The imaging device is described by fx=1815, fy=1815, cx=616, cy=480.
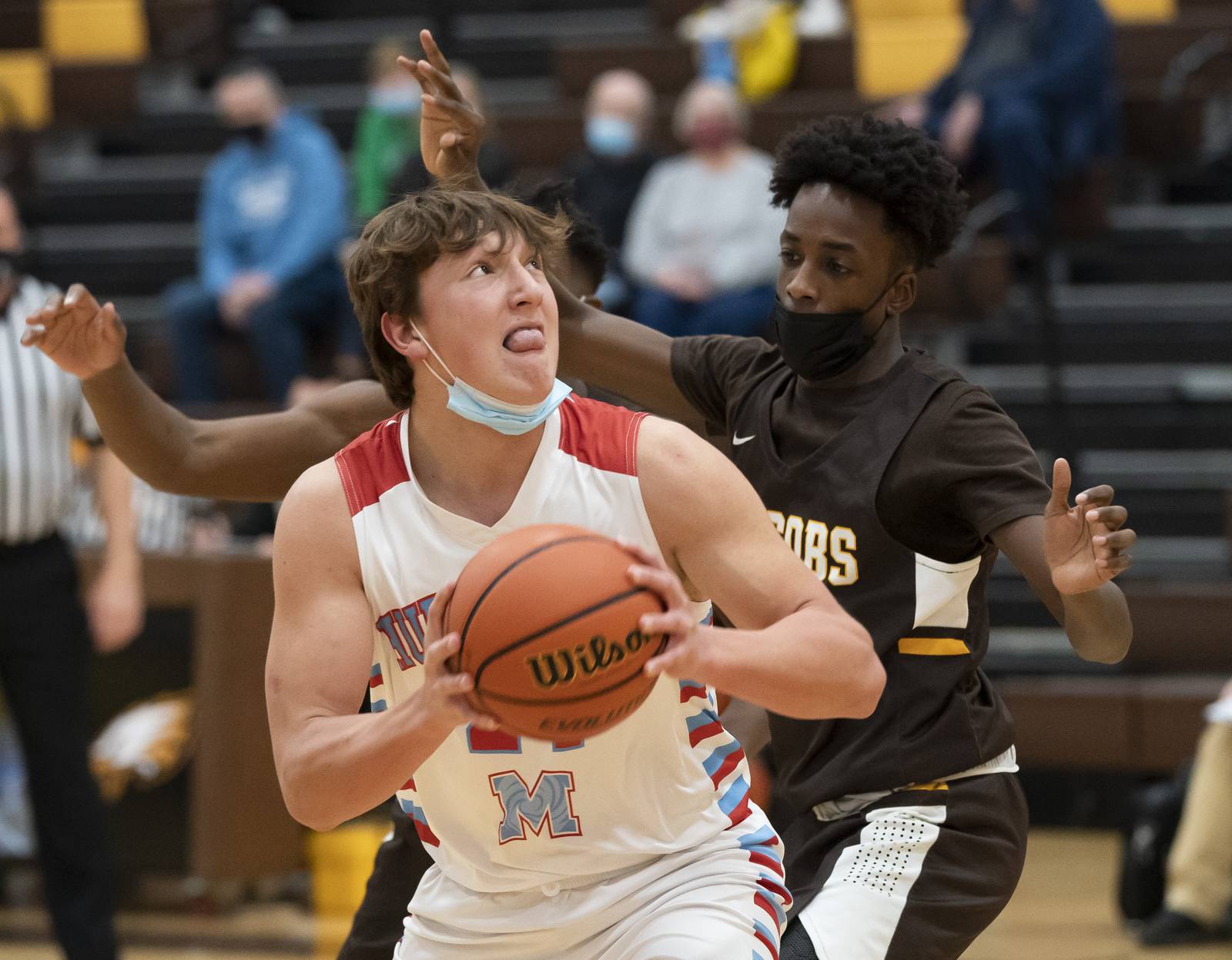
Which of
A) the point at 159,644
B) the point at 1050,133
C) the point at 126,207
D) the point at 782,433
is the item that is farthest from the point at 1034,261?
the point at 126,207

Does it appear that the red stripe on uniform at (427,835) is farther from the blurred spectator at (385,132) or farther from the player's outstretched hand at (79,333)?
the blurred spectator at (385,132)

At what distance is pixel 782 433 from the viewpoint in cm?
353

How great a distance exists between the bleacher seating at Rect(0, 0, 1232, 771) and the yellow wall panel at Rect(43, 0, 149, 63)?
0.48 ft

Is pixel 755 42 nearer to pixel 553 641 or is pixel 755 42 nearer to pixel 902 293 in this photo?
pixel 902 293

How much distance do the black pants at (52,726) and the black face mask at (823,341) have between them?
325cm

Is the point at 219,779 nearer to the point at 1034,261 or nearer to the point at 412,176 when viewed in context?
the point at 412,176

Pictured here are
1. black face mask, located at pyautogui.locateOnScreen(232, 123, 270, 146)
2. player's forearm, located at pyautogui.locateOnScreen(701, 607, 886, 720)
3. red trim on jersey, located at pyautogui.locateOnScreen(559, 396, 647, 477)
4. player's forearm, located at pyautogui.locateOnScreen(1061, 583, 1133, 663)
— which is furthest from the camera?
black face mask, located at pyautogui.locateOnScreen(232, 123, 270, 146)

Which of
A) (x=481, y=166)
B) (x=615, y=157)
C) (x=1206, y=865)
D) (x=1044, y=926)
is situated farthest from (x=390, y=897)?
(x=615, y=157)

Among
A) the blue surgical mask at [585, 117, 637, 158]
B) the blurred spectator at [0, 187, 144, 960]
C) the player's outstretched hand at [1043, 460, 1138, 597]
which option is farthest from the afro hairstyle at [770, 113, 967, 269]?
the blue surgical mask at [585, 117, 637, 158]

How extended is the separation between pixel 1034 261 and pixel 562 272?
4.08 meters

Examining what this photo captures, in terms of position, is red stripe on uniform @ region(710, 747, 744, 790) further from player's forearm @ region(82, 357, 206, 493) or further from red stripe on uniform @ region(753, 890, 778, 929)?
player's forearm @ region(82, 357, 206, 493)

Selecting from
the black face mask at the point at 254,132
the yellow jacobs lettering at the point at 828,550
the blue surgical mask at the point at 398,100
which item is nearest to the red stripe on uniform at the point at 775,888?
the yellow jacobs lettering at the point at 828,550

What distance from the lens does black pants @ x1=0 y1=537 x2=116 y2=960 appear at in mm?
5812

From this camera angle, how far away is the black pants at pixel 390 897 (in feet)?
12.0
